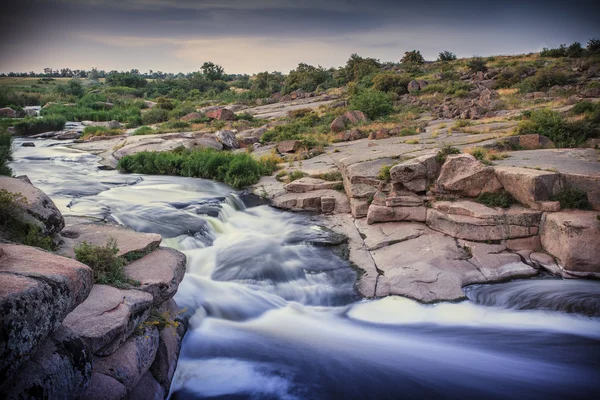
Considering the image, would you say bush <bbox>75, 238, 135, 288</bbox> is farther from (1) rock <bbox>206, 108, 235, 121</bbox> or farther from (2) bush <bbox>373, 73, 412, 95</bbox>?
(2) bush <bbox>373, 73, 412, 95</bbox>

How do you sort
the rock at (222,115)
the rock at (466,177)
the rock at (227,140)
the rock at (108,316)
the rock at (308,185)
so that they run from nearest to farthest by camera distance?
the rock at (108,316) → the rock at (466,177) → the rock at (308,185) → the rock at (227,140) → the rock at (222,115)

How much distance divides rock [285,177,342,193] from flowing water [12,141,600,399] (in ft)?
7.39

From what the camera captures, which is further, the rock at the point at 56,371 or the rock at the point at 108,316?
the rock at the point at 108,316

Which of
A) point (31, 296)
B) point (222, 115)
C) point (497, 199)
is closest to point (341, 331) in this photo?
point (497, 199)

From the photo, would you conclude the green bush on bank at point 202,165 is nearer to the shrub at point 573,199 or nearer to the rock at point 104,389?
the shrub at point 573,199

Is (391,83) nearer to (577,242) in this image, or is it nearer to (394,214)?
(394,214)

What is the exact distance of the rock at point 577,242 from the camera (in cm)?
828

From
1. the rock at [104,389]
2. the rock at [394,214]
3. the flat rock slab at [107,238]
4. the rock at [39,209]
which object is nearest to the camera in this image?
the rock at [104,389]

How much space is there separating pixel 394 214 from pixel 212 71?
62.0 metres

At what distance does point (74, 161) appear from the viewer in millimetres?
19125

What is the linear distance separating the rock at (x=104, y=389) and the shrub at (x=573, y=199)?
931 cm

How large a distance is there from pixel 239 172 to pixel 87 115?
24153 mm

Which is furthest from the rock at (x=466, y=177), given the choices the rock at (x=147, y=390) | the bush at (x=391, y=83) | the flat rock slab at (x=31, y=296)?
the bush at (x=391, y=83)

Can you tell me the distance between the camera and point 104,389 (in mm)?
4676
